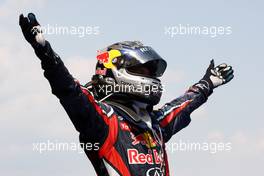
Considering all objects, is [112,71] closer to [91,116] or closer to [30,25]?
[91,116]

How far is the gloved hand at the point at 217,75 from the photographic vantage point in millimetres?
12359

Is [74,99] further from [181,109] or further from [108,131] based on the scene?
[181,109]

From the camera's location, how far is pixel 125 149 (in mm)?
9594

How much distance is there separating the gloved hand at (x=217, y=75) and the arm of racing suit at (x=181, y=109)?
0.45 ft

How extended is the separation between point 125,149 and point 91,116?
0.75m

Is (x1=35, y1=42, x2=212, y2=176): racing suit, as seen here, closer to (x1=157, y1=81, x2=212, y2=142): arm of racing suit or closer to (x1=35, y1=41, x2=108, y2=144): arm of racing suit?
(x1=35, y1=41, x2=108, y2=144): arm of racing suit

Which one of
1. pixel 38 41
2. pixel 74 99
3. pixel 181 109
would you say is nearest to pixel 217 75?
pixel 181 109

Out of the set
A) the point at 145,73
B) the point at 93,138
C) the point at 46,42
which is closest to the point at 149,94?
the point at 145,73

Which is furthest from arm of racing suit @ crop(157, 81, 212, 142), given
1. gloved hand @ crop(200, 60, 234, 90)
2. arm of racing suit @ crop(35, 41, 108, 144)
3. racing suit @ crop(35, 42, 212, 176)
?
arm of racing suit @ crop(35, 41, 108, 144)

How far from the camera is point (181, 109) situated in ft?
37.9

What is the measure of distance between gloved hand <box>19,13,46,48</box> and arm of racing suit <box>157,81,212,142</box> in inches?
126

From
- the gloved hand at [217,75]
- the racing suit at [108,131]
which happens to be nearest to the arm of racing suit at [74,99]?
the racing suit at [108,131]

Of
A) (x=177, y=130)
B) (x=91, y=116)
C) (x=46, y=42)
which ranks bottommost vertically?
(x=177, y=130)

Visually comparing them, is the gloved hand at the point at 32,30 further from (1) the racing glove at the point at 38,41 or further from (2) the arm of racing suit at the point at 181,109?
(2) the arm of racing suit at the point at 181,109
